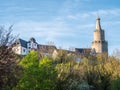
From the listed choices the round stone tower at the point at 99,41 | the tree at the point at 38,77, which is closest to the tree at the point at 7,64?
the tree at the point at 38,77

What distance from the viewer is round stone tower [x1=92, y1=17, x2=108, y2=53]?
16962cm

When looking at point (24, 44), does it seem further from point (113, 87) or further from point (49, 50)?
point (113, 87)

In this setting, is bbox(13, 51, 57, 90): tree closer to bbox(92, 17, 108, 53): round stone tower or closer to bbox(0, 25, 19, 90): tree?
bbox(0, 25, 19, 90): tree

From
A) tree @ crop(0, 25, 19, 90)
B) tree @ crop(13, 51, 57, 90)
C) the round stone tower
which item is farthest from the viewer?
the round stone tower

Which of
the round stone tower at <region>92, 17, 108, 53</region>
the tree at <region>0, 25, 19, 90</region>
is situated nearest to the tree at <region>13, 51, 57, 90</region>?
the tree at <region>0, 25, 19, 90</region>

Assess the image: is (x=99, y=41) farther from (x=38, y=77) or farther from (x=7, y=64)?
(x=7, y=64)

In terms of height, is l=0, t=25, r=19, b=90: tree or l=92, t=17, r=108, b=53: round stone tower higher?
l=92, t=17, r=108, b=53: round stone tower

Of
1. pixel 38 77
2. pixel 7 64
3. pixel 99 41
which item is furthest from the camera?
pixel 99 41

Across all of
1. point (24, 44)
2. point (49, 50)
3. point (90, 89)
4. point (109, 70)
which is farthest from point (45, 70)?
point (24, 44)

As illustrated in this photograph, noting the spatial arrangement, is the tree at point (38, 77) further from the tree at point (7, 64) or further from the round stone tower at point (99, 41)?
the round stone tower at point (99, 41)

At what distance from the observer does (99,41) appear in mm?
171500

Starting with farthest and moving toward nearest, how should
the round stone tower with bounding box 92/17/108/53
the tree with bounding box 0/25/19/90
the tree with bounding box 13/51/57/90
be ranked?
the round stone tower with bounding box 92/17/108/53
the tree with bounding box 13/51/57/90
the tree with bounding box 0/25/19/90

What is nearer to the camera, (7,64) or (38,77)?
(7,64)

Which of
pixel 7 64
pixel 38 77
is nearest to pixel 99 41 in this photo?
pixel 38 77
